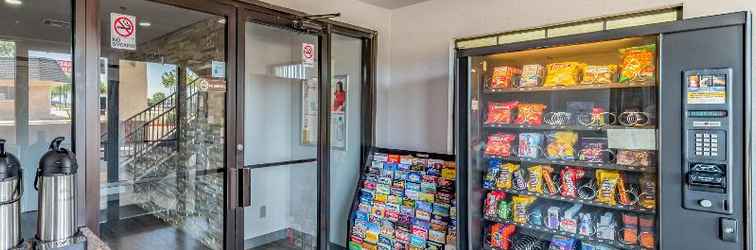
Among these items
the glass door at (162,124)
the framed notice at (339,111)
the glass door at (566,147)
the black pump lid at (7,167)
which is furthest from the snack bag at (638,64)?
the black pump lid at (7,167)

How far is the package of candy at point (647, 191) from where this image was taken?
1.93 meters

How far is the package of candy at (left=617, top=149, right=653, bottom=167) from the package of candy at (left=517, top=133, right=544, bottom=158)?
1.47 feet

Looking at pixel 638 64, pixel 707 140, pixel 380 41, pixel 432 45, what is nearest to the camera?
pixel 707 140

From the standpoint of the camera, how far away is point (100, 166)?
220 centimetres

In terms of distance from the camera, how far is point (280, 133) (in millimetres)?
3176

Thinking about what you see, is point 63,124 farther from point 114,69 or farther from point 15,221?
point 15,221

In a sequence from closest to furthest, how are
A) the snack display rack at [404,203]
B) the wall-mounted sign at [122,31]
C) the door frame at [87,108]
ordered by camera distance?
the door frame at [87,108], the wall-mounted sign at [122,31], the snack display rack at [404,203]

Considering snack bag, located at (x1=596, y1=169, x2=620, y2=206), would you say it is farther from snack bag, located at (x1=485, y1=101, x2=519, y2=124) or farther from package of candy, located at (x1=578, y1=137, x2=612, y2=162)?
snack bag, located at (x1=485, y1=101, x2=519, y2=124)

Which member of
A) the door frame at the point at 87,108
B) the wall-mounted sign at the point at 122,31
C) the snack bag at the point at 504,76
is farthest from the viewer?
the snack bag at the point at 504,76

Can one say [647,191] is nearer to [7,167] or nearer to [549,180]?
[549,180]

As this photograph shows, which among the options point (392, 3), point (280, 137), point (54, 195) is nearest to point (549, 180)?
point (280, 137)

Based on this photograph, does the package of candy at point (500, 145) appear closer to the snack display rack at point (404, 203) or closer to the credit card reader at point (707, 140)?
the snack display rack at point (404, 203)

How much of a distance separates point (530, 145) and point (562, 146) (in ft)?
0.60

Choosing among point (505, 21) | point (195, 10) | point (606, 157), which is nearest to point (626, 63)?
point (606, 157)
